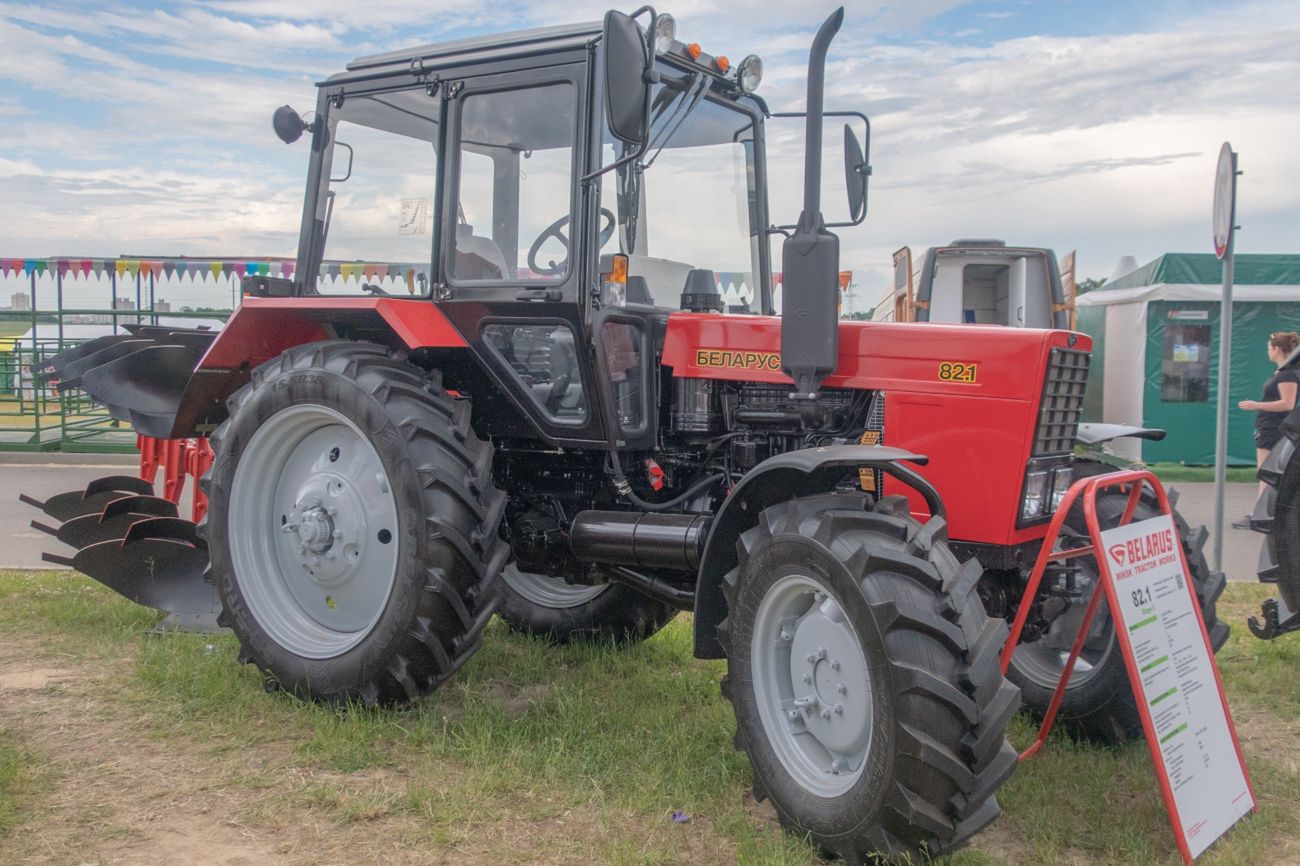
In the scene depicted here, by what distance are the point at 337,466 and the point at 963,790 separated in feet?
9.04

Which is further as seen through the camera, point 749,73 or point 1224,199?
point 1224,199

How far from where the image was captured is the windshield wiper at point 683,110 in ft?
14.5

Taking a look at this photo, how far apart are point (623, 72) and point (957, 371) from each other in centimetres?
147

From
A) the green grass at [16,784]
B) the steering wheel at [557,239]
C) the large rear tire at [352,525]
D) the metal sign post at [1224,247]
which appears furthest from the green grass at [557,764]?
the metal sign post at [1224,247]

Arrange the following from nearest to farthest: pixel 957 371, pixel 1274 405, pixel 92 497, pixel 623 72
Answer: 1. pixel 623 72
2. pixel 957 371
3. pixel 92 497
4. pixel 1274 405

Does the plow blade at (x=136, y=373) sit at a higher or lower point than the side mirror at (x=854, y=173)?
lower

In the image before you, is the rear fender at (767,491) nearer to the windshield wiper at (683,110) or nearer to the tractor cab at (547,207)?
the tractor cab at (547,207)

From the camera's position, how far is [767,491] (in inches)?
142

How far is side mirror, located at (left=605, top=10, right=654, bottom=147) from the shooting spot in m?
3.48

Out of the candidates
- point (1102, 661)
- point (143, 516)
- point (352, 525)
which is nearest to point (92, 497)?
point (143, 516)

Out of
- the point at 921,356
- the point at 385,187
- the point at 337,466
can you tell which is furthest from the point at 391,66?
the point at 921,356

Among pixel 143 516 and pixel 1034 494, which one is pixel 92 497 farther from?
pixel 1034 494

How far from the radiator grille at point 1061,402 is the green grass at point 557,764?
45.1 inches

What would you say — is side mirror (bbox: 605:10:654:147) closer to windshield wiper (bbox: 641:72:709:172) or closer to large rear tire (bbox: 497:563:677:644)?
windshield wiper (bbox: 641:72:709:172)
